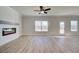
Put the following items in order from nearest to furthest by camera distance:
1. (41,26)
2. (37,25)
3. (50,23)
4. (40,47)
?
(40,47) < (50,23) < (37,25) < (41,26)

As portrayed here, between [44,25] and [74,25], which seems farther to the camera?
[44,25]

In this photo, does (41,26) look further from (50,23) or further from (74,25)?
(74,25)

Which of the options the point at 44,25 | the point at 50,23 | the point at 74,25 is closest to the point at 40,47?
the point at 50,23

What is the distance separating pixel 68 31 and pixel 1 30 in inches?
377

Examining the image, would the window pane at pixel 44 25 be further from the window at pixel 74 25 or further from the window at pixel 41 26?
the window at pixel 74 25

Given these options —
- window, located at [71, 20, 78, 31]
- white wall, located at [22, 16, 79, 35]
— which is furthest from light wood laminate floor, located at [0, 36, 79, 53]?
window, located at [71, 20, 78, 31]

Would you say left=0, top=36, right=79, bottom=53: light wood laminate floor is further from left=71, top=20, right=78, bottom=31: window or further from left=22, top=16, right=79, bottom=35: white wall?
left=71, top=20, right=78, bottom=31: window

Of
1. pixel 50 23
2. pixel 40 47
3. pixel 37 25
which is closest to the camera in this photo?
pixel 40 47

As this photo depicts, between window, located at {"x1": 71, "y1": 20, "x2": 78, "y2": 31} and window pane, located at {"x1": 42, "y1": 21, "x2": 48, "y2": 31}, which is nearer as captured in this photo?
window, located at {"x1": 71, "y1": 20, "x2": 78, "y2": 31}

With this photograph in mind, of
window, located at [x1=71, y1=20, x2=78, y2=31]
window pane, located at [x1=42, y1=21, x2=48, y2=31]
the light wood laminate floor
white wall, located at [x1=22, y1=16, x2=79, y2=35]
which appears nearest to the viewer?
the light wood laminate floor

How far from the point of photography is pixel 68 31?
14391mm

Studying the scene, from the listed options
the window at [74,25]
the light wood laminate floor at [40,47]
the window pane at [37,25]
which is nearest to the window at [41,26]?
the window pane at [37,25]
